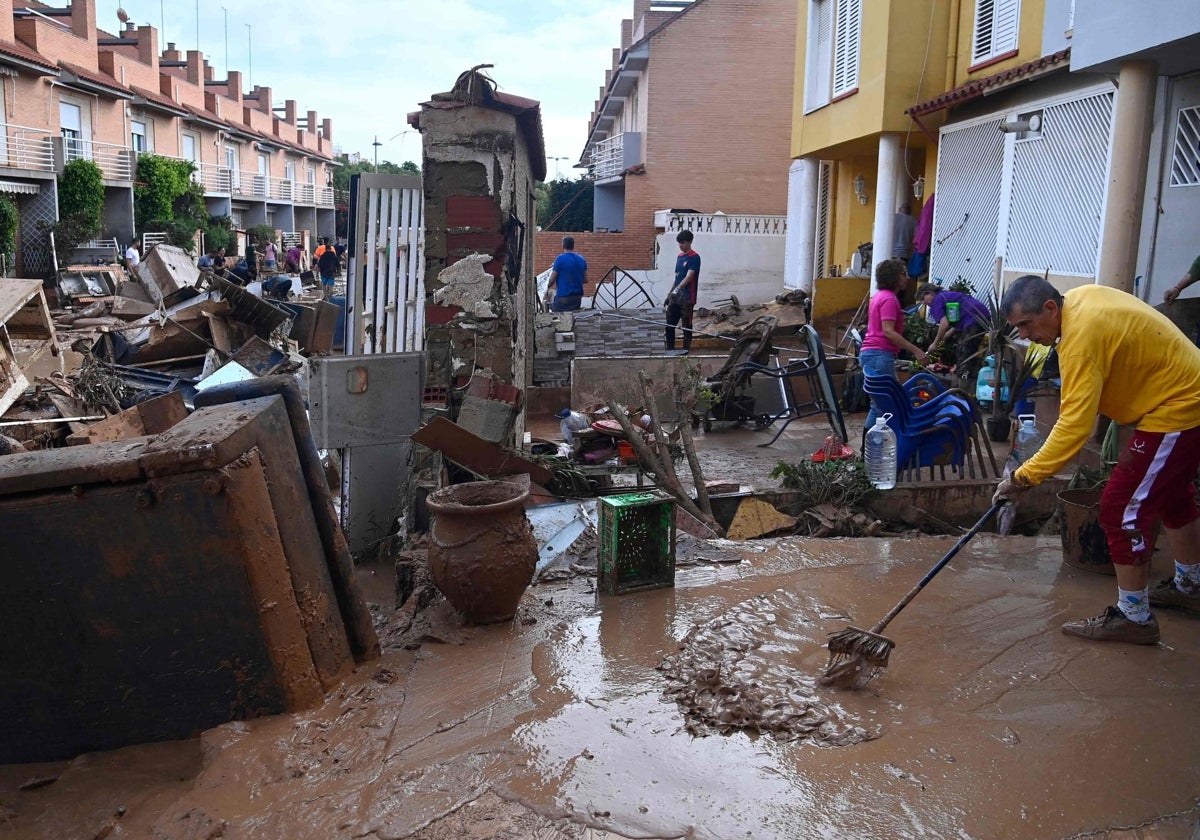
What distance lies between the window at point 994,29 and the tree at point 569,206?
23.5m

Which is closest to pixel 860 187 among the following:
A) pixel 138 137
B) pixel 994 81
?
pixel 994 81

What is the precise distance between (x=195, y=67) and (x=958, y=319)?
4748 cm

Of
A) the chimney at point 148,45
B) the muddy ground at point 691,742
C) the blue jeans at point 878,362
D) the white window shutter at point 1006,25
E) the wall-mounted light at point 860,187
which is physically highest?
the chimney at point 148,45

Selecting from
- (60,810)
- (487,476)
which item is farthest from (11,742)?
(487,476)

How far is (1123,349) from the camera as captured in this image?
144 inches

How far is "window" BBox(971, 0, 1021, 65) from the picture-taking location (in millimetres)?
11359

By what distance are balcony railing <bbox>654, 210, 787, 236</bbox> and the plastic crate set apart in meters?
18.3

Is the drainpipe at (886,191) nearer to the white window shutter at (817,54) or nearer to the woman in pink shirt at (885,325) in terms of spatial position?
the white window shutter at (817,54)

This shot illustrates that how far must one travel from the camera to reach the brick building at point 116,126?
27156mm

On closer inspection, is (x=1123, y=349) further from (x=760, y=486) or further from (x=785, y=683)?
(x=760, y=486)

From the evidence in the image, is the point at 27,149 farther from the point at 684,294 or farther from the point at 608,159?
the point at 684,294

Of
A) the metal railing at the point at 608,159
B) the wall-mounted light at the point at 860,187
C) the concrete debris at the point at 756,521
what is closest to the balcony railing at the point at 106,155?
the metal railing at the point at 608,159

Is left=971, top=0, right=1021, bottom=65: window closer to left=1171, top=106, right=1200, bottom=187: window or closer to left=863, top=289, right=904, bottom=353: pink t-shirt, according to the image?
left=1171, top=106, right=1200, bottom=187: window

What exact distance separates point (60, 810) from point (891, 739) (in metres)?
2.75
